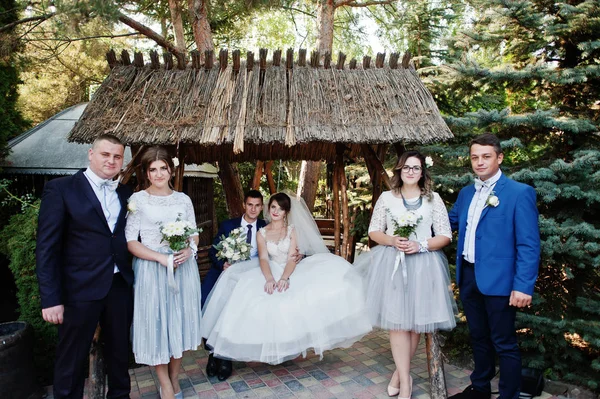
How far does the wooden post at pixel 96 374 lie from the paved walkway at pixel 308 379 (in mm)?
354

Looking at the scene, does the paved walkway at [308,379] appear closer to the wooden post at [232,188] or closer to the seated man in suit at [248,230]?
the seated man in suit at [248,230]

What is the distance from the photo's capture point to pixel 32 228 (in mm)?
4520

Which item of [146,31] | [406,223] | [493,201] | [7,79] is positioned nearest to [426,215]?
[406,223]

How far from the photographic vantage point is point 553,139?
4820mm

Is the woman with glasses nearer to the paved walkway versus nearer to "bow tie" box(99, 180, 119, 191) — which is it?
the paved walkway

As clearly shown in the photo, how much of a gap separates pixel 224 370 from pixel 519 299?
288 cm

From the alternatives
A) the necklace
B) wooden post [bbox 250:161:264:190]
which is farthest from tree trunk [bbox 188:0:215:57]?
the necklace

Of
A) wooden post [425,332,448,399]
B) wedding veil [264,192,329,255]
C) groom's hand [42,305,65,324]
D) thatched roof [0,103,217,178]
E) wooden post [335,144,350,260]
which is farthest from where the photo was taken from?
thatched roof [0,103,217,178]

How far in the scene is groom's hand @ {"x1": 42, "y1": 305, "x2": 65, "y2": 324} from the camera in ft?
9.96

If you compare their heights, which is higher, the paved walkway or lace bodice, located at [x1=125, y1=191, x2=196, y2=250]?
lace bodice, located at [x1=125, y1=191, x2=196, y2=250]

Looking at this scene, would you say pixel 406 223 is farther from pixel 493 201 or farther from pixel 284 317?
pixel 284 317

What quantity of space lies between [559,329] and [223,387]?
10.9 ft

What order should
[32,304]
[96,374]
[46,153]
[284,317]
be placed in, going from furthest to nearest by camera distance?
[46,153] → [32,304] → [284,317] → [96,374]

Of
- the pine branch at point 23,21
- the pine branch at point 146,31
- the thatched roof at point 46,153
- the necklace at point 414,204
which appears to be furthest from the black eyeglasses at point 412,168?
the thatched roof at point 46,153
